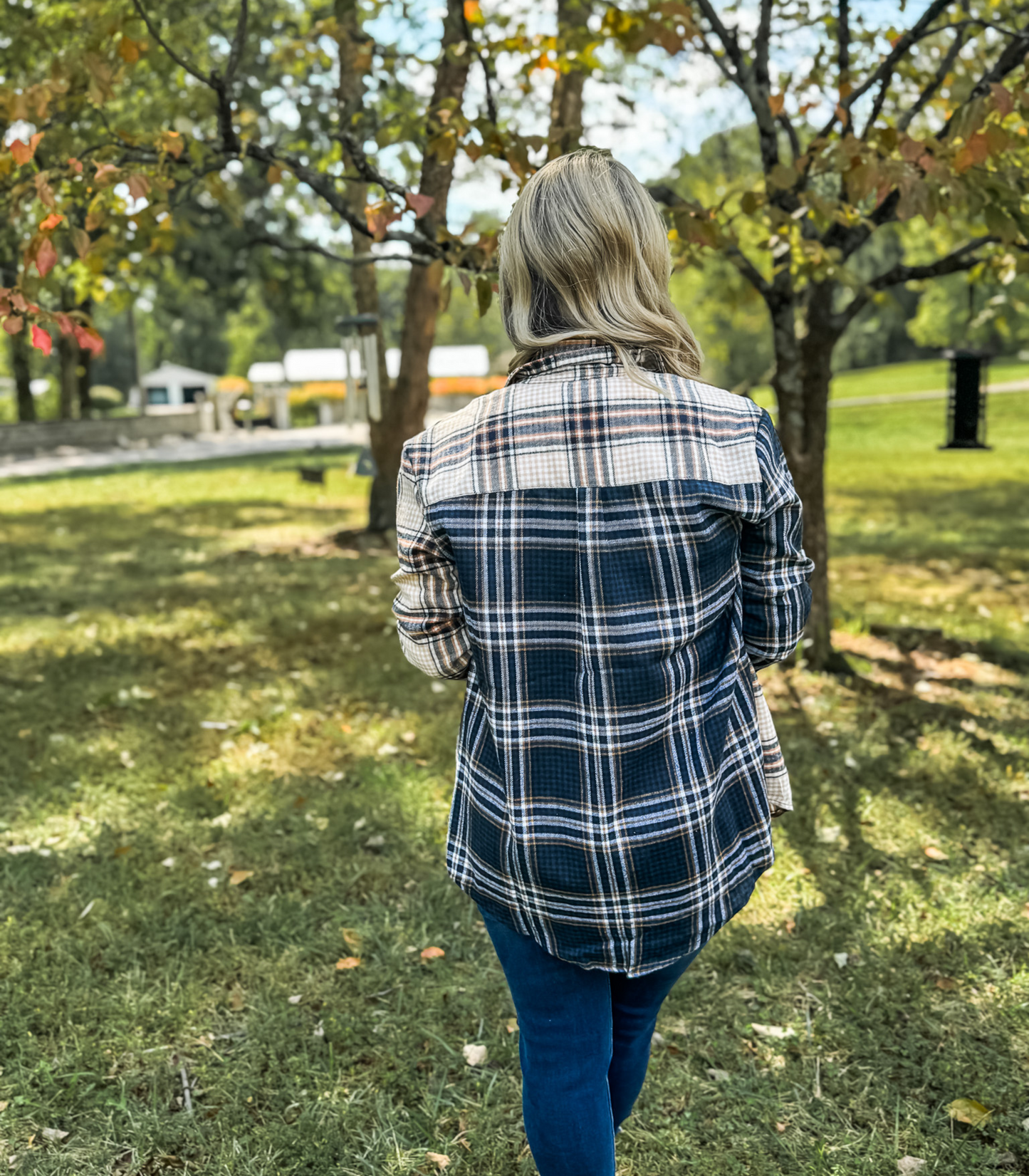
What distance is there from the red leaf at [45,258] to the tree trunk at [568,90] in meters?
1.68

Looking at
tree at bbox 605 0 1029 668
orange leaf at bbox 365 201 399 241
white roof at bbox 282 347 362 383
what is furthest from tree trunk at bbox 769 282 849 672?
white roof at bbox 282 347 362 383

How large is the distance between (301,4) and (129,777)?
10.3 m

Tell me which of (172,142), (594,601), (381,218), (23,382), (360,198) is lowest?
(594,601)

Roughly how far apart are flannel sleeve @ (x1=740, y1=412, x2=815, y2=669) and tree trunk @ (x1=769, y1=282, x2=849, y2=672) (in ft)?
12.4

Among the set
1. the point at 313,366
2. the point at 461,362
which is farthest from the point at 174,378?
the point at 461,362

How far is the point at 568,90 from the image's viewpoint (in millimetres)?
7250

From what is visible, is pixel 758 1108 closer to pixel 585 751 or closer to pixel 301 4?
pixel 585 751

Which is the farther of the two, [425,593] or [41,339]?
[41,339]

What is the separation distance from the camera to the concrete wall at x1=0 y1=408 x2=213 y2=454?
69.9ft

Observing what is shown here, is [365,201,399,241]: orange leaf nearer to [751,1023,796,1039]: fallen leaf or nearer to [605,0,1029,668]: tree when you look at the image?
[605,0,1029,668]: tree

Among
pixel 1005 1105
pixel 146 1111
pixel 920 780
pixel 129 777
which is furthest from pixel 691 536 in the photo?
pixel 129 777

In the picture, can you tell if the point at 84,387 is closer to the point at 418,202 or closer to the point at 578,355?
the point at 418,202

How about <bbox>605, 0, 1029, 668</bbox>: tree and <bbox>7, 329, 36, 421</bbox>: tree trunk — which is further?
<bbox>7, 329, 36, 421</bbox>: tree trunk

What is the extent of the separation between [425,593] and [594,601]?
32cm
